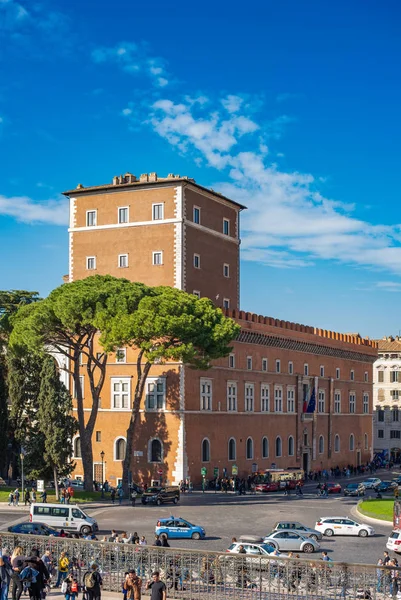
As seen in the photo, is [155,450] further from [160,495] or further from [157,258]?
[157,258]

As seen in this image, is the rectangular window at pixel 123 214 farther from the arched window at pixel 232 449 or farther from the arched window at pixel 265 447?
the arched window at pixel 265 447

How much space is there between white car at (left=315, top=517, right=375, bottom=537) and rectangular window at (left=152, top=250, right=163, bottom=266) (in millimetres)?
27169

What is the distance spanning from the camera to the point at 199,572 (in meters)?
24.2

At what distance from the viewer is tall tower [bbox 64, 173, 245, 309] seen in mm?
64438

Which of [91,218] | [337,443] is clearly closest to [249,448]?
[337,443]

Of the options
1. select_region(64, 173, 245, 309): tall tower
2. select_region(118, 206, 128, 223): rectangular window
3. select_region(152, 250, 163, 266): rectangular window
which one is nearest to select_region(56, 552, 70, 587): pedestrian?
select_region(64, 173, 245, 309): tall tower

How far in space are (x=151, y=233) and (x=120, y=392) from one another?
11.6 meters

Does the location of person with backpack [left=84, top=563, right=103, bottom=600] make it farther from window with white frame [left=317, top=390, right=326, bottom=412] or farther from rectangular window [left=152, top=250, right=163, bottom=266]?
window with white frame [left=317, top=390, right=326, bottom=412]

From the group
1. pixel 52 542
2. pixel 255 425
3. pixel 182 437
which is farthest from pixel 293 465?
pixel 52 542

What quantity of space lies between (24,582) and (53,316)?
31.1 metres

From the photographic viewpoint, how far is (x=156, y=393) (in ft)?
202

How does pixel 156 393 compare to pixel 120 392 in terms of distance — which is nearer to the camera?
pixel 156 393

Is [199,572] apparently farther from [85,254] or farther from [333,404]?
[333,404]

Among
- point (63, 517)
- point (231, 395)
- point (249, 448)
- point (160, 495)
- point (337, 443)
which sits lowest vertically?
point (160, 495)
